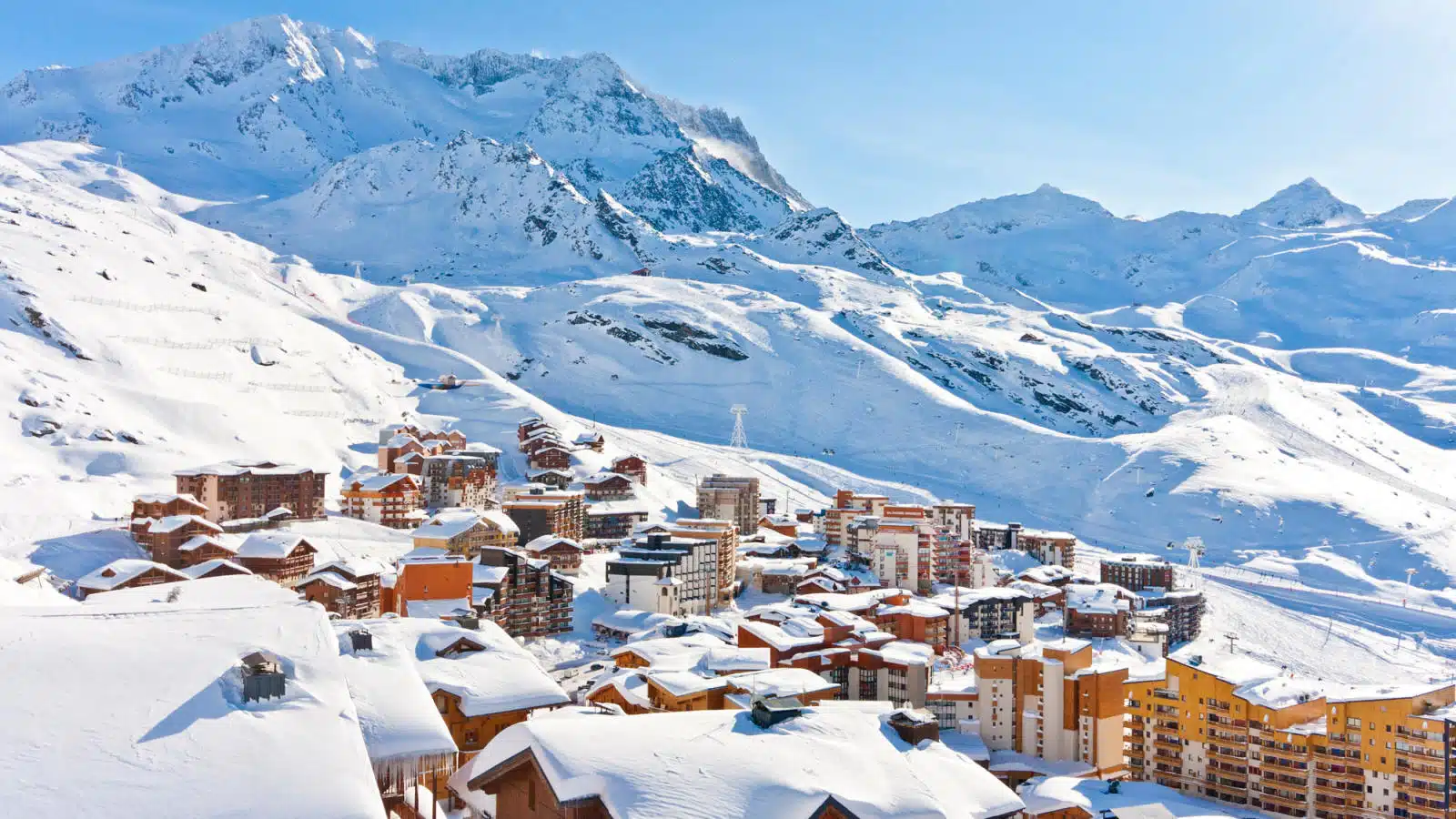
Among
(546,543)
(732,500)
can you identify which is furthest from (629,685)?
(732,500)

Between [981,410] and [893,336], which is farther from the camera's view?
[893,336]

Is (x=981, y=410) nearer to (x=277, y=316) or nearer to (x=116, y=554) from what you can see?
(x=277, y=316)

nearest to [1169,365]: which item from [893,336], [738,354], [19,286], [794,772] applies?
[893,336]

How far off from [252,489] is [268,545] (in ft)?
39.5

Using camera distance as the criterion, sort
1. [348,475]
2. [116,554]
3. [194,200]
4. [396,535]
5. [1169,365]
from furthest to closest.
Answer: [194,200] → [1169,365] → [348,475] → [396,535] → [116,554]

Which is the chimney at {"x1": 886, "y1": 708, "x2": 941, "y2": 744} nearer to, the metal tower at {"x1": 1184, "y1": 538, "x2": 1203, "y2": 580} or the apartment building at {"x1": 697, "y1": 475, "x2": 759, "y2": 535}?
the apartment building at {"x1": 697, "y1": 475, "x2": 759, "y2": 535}

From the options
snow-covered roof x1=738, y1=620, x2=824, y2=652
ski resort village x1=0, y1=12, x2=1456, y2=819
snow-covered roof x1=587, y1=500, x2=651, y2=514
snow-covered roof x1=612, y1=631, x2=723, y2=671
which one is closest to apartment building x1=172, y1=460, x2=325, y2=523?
ski resort village x1=0, y1=12, x2=1456, y2=819

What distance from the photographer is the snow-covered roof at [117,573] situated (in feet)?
123

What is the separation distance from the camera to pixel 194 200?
18462 cm

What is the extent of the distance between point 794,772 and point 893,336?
136421mm

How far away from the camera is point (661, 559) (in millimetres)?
55531

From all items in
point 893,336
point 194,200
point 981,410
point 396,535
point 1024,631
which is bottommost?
point 1024,631

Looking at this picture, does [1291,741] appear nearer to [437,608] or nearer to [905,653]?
[905,653]

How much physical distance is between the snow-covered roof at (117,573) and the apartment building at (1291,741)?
4104 centimetres
